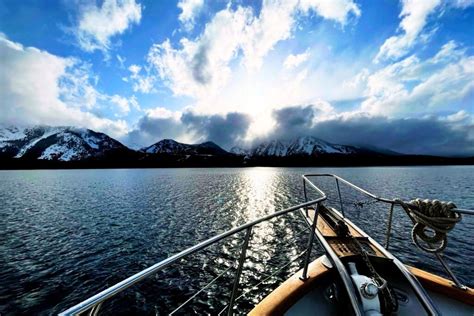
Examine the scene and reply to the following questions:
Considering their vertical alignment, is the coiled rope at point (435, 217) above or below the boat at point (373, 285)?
above

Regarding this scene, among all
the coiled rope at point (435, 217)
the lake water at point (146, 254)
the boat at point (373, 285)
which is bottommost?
the lake water at point (146, 254)

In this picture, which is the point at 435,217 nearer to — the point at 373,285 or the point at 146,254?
the point at 373,285

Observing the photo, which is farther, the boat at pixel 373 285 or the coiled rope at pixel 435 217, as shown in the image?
the coiled rope at pixel 435 217

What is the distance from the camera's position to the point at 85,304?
1.70m

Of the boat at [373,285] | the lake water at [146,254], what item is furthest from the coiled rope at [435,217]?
the lake water at [146,254]

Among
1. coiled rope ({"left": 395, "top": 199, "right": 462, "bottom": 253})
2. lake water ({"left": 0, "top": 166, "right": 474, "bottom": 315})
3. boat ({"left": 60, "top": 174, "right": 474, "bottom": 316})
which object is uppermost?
coiled rope ({"left": 395, "top": 199, "right": 462, "bottom": 253})

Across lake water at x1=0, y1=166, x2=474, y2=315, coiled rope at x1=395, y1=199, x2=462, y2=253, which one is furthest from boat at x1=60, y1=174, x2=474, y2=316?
lake water at x1=0, y1=166, x2=474, y2=315

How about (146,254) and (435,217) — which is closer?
(435,217)

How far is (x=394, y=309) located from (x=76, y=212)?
30.6 meters

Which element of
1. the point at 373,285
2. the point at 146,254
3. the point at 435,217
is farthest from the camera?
the point at 146,254

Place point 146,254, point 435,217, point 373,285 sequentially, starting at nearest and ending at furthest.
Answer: point 373,285
point 435,217
point 146,254

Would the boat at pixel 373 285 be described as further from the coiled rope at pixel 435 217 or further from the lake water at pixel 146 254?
the lake water at pixel 146 254

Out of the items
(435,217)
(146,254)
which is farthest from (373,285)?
(146,254)

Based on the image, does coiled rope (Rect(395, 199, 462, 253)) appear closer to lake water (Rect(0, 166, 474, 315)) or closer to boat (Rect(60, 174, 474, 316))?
boat (Rect(60, 174, 474, 316))
